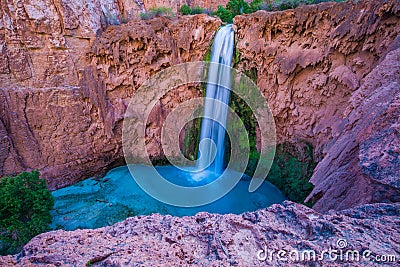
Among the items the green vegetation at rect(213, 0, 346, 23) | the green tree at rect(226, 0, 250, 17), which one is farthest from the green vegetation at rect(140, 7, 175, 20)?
the green tree at rect(226, 0, 250, 17)

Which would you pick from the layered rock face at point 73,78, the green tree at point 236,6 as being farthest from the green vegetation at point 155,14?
the green tree at point 236,6

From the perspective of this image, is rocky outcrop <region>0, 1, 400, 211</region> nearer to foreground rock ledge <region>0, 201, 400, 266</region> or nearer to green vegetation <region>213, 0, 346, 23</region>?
green vegetation <region>213, 0, 346, 23</region>

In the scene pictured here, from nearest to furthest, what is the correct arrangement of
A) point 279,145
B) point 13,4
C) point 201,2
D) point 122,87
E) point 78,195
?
point 13,4 < point 78,195 < point 279,145 < point 122,87 < point 201,2

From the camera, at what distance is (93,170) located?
12625 millimetres

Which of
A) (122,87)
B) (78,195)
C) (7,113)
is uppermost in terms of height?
(122,87)

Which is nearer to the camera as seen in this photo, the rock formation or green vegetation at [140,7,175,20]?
the rock formation

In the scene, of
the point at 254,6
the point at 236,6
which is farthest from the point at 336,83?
the point at 236,6

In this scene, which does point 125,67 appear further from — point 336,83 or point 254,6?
point 336,83

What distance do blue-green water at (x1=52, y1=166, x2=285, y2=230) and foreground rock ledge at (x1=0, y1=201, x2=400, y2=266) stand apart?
7.07 meters

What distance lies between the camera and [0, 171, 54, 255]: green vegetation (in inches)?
272

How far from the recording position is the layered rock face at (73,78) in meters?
10.3

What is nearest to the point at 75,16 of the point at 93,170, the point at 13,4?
the point at 13,4

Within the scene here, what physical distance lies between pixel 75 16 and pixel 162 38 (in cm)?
427

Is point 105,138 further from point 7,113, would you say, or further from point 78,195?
point 7,113
